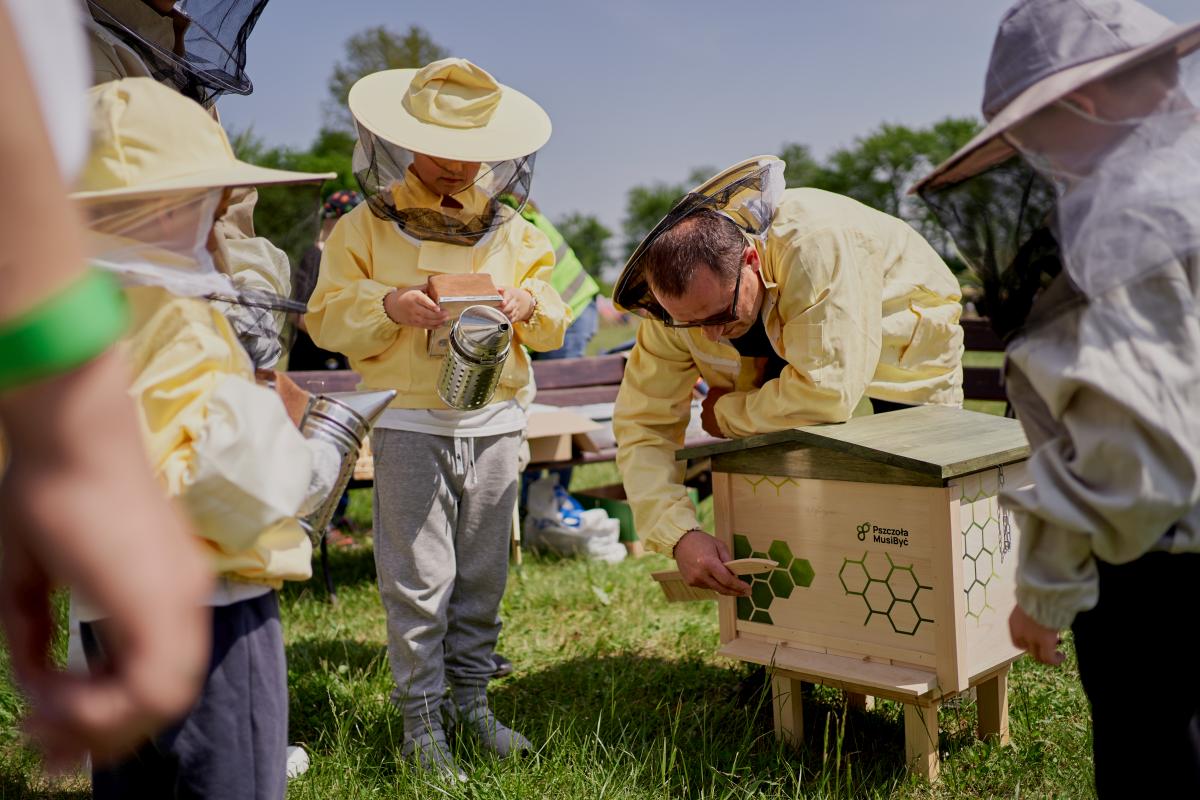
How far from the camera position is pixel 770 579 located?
2.90m

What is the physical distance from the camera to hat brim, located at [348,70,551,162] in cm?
294

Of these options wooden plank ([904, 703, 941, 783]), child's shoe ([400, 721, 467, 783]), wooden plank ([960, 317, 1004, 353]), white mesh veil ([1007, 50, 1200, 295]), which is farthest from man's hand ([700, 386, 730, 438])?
wooden plank ([960, 317, 1004, 353])

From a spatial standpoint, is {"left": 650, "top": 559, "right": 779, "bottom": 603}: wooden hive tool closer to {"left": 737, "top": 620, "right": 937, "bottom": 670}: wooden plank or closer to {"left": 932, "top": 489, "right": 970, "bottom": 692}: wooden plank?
{"left": 737, "top": 620, "right": 937, "bottom": 670}: wooden plank

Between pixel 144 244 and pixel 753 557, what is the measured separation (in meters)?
1.98

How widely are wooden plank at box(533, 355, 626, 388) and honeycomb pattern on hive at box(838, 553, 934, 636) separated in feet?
12.5

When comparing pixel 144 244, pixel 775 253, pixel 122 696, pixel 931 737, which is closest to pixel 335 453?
pixel 144 244

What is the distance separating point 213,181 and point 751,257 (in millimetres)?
1793

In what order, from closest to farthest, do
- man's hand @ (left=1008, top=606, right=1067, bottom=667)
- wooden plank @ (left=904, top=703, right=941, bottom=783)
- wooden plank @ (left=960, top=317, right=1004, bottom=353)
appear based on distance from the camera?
man's hand @ (left=1008, top=606, right=1067, bottom=667) → wooden plank @ (left=904, top=703, right=941, bottom=783) → wooden plank @ (left=960, top=317, right=1004, bottom=353)

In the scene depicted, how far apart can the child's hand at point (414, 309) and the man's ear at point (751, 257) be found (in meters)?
0.89

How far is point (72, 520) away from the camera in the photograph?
0.69 m

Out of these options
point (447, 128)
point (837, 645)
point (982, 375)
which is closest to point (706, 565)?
point (837, 645)

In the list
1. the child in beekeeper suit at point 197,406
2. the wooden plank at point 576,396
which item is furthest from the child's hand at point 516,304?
the wooden plank at point 576,396

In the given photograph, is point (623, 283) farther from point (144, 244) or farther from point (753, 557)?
point (144, 244)

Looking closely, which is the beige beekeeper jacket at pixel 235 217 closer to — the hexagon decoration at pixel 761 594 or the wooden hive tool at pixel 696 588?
the wooden hive tool at pixel 696 588
